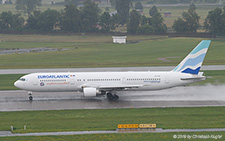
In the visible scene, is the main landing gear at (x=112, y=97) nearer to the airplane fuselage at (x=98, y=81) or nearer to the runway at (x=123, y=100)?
the runway at (x=123, y=100)

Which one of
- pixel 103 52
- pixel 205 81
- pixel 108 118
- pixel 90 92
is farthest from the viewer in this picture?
pixel 103 52

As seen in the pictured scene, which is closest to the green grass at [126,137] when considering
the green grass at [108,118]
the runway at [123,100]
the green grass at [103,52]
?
the green grass at [108,118]

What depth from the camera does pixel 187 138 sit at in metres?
31.2

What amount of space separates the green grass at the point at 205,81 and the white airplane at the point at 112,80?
9318 millimetres

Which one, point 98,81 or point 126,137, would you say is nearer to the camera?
point 126,137

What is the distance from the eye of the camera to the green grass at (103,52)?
82.5m

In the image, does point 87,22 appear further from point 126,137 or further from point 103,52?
point 126,137

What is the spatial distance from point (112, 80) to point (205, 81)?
19243 mm

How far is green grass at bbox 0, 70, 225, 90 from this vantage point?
56.8 m

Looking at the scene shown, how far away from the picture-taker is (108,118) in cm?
3828

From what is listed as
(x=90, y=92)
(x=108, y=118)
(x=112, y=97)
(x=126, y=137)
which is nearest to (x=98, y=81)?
(x=90, y=92)

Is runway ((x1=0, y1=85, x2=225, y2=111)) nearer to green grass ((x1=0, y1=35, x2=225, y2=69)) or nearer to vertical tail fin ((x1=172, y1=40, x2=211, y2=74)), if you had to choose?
vertical tail fin ((x1=172, y1=40, x2=211, y2=74))

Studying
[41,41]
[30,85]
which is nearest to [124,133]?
[30,85]

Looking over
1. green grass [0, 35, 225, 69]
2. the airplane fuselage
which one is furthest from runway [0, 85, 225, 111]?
green grass [0, 35, 225, 69]
